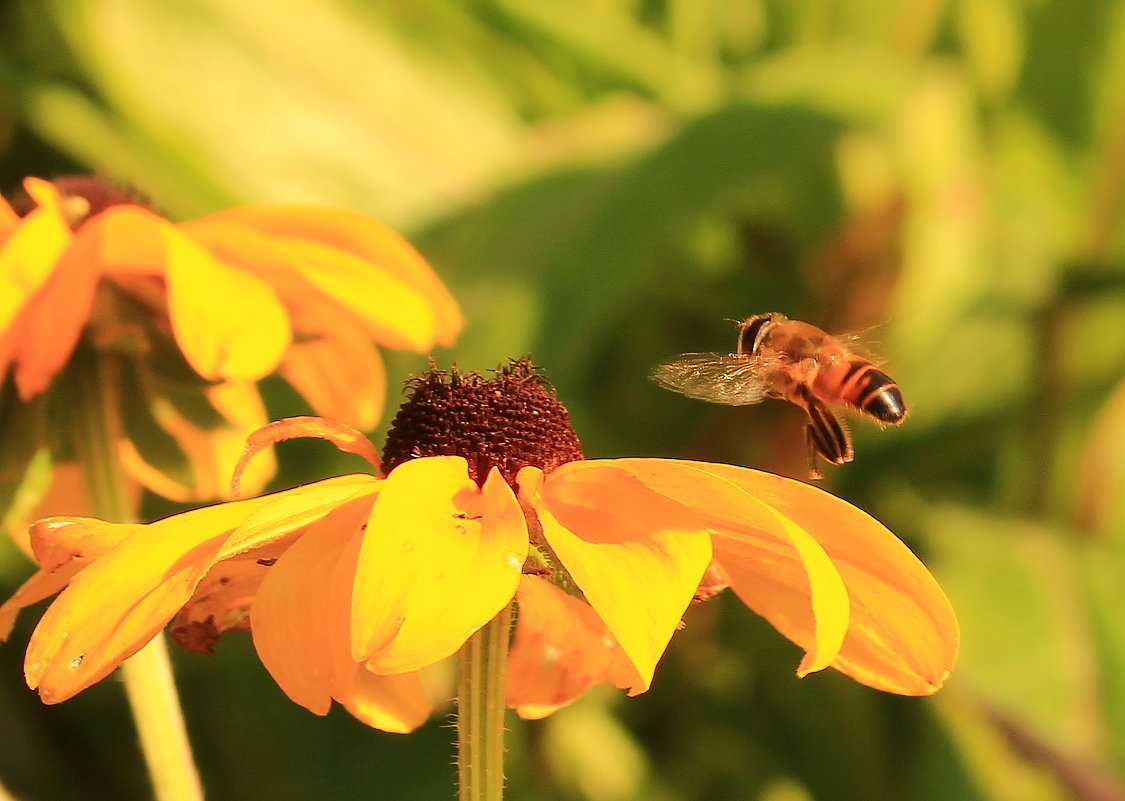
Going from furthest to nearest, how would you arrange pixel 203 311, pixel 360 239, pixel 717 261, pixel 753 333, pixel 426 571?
pixel 717 261 → pixel 753 333 → pixel 360 239 → pixel 203 311 → pixel 426 571

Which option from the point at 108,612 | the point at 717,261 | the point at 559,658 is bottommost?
the point at 717,261

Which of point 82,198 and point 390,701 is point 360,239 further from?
point 390,701

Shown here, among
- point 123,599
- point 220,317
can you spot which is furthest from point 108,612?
point 220,317

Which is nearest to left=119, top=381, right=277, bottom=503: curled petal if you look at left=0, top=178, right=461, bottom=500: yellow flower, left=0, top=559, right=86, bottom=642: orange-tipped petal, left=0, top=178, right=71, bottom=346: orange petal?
left=0, top=178, right=461, bottom=500: yellow flower

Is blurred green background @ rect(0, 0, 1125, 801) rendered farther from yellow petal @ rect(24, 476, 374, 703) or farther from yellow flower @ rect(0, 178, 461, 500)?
yellow petal @ rect(24, 476, 374, 703)

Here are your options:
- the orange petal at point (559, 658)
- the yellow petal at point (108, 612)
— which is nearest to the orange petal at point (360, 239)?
the orange petal at point (559, 658)

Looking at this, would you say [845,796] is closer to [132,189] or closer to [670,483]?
[132,189]

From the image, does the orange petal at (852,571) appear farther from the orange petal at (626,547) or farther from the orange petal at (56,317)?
the orange petal at (56,317)
